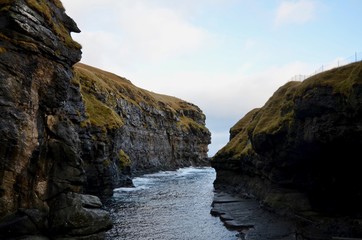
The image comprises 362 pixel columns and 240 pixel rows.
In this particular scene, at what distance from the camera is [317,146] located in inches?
1575

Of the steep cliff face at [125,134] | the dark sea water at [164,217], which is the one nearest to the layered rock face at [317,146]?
the dark sea water at [164,217]

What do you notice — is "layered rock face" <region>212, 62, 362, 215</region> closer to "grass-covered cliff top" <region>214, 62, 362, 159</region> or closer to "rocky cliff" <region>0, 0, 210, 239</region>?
"grass-covered cliff top" <region>214, 62, 362, 159</region>

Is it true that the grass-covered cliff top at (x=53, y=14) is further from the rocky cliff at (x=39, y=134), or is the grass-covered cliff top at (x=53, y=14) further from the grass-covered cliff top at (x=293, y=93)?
the grass-covered cliff top at (x=293, y=93)

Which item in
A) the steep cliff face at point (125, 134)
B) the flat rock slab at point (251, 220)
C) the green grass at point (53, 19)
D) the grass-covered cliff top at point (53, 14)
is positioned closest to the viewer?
the grass-covered cliff top at point (53, 14)

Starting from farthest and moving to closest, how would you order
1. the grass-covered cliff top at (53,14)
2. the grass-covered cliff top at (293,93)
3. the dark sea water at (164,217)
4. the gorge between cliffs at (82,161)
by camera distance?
the dark sea water at (164,217), the grass-covered cliff top at (293,93), the grass-covered cliff top at (53,14), the gorge between cliffs at (82,161)

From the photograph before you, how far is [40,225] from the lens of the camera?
32.9 meters

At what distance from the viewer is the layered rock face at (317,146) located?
36.0m

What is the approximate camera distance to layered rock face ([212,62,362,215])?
118ft

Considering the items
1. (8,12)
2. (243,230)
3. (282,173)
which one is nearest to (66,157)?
(8,12)

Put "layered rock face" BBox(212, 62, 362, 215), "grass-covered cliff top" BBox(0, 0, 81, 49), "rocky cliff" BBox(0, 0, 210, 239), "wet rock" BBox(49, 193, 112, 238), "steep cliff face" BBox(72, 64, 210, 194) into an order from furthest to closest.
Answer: "steep cliff face" BBox(72, 64, 210, 194)
"layered rock face" BBox(212, 62, 362, 215)
"grass-covered cliff top" BBox(0, 0, 81, 49)
"wet rock" BBox(49, 193, 112, 238)
"rocky cliff" BBox(0, 0, 210, 239)

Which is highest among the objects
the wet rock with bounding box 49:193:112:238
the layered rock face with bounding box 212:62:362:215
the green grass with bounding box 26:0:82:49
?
the green grass with bounding box 26:0:82:49

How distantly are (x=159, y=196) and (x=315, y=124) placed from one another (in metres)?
37.1

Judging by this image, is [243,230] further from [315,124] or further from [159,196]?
[159,196]

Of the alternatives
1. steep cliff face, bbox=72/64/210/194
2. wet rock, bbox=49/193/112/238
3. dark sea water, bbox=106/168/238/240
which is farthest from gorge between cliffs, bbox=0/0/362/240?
steep cliff face, bbox=72/64/210/194
